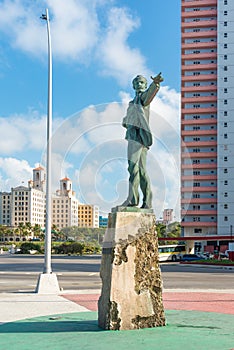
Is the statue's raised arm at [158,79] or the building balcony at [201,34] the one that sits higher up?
the building balcony at [201,34]

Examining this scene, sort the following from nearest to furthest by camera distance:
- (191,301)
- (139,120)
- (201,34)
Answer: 1. (139,120)
2. (191,301)
3. (201,34)

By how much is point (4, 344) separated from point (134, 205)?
3.93m

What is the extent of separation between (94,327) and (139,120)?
179 inches

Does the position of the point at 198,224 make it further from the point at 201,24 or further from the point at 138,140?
the point at 138,140

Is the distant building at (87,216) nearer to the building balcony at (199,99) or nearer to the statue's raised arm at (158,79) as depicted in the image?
the statue's raised arm at (158,79)

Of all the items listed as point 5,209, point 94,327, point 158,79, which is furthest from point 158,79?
point 5,209

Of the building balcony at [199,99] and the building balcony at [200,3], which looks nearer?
the building balcony at [199,99]

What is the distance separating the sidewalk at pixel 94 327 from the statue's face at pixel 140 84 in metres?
5.20

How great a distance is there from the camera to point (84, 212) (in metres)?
13.9

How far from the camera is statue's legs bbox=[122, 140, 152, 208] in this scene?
11.0 metres

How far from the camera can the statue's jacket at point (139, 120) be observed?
11.1m

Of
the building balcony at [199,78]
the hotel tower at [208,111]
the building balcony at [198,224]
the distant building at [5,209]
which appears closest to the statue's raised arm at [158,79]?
the hotel tower at [208,111]

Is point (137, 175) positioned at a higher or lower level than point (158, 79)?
lower

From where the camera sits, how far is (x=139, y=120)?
11172 millimetres
